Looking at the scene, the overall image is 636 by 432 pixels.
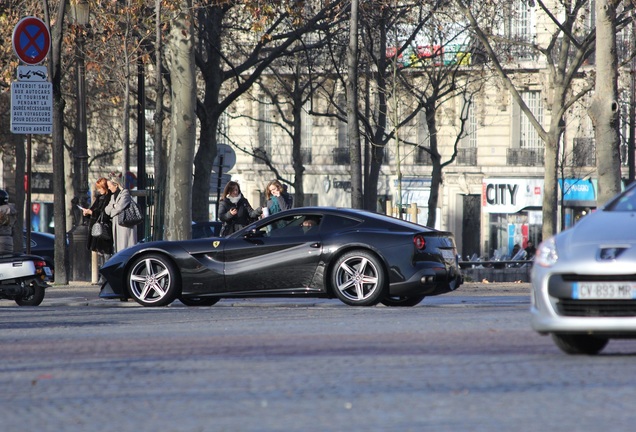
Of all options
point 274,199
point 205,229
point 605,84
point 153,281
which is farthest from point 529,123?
point 153,281

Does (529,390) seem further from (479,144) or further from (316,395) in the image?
(479,144)

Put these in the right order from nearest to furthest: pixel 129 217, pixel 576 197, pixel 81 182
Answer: pixel 129 217 < pixel 81 182 < pixel 576 197

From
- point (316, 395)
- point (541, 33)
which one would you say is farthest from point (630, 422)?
point (541, 33)

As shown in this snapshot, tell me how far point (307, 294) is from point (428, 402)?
888 cm

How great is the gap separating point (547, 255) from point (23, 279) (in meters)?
9.95

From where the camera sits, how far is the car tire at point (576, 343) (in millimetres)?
9086

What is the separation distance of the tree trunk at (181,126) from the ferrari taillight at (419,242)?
9663 mm

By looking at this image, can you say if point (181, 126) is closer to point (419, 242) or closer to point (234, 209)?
point (234, 209)

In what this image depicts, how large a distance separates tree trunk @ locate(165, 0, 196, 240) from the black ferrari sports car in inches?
311

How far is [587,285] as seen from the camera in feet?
28.5

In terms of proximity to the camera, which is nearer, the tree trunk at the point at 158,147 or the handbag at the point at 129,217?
the handbag at the point at 129,217

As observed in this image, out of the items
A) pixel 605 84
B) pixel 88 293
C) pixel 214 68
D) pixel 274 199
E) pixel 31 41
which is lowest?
pixel 88 293

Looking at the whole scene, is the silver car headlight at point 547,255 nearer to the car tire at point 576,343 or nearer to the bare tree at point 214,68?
the car tire at point 576,343

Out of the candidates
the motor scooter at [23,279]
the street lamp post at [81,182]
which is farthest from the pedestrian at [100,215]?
the motor scooter at [23,279]
